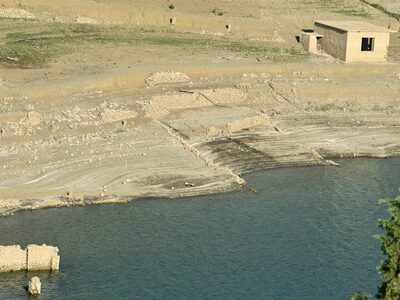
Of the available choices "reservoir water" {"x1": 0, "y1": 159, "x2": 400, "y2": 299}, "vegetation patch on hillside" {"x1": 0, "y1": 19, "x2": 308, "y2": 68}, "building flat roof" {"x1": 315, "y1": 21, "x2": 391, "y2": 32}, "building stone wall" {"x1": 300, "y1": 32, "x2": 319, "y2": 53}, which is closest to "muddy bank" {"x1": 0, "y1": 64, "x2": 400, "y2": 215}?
"reservoir water" {"x1": 0, "y1": 159, "x2": 400, "y2": 299}

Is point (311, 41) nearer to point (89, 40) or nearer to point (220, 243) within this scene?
point (89, 40)

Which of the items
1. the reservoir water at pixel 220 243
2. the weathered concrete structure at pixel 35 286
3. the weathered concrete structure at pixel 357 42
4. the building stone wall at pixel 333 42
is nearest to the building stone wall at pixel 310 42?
the building stone wall at pixel 333 42

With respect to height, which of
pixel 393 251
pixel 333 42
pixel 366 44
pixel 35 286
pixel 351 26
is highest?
pixel 351 26

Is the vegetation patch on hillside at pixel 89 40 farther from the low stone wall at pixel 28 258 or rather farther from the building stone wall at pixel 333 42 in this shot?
the low stone wall at pixel 28 258

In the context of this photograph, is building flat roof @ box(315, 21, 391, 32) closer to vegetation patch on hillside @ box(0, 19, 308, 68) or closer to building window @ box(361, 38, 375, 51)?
building window @ box(361, 38, 375, 51)

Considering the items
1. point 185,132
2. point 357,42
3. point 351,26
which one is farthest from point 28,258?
point 351,26
